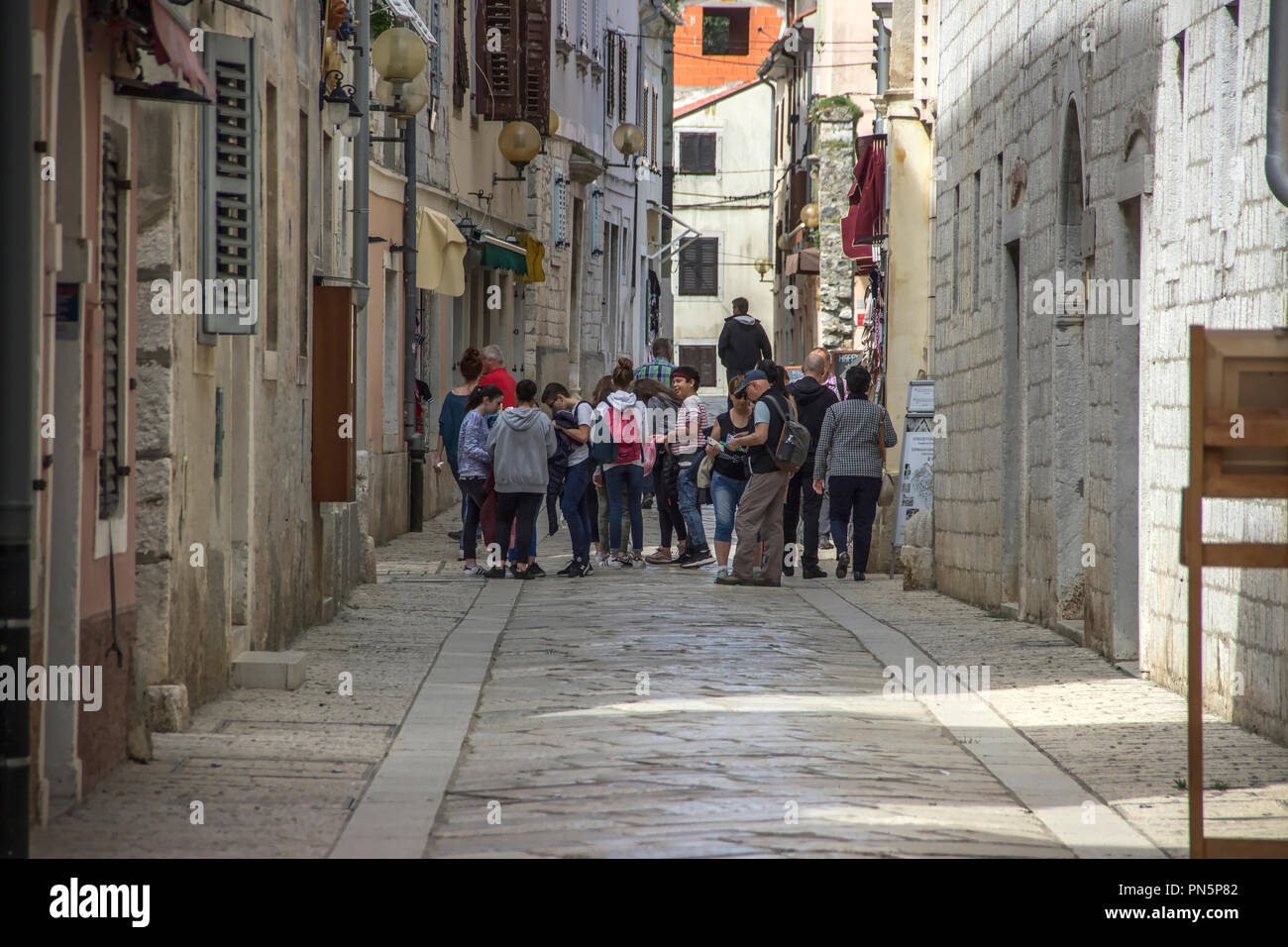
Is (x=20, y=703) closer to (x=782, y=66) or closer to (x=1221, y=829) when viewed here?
(x=1221, y=829)

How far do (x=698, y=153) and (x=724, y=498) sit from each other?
158ft

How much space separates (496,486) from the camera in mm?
15617

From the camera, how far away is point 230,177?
9.10 metres

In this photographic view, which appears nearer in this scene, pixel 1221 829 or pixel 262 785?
pixel 1221 829

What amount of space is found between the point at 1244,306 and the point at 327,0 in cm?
723

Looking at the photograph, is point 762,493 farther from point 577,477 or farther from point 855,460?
point 577,477

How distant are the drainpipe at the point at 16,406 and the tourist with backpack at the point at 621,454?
11913 mm

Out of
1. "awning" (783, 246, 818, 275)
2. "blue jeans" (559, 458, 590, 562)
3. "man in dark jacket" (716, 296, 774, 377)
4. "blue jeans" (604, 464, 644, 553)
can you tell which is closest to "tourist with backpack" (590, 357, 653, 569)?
"blue jeans" (604, 464, 644, 553)

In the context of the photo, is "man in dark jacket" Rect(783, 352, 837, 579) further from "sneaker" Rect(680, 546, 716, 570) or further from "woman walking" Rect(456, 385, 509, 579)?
"woman walking" Rect(456, 385, 509, 579)

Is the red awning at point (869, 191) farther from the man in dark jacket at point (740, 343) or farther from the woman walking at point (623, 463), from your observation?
the woman walking at point (623, 463)

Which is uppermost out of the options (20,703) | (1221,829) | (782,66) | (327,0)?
(782,66)

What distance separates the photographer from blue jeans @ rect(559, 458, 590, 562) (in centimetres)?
1639

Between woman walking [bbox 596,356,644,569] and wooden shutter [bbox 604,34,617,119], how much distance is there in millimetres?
20789
